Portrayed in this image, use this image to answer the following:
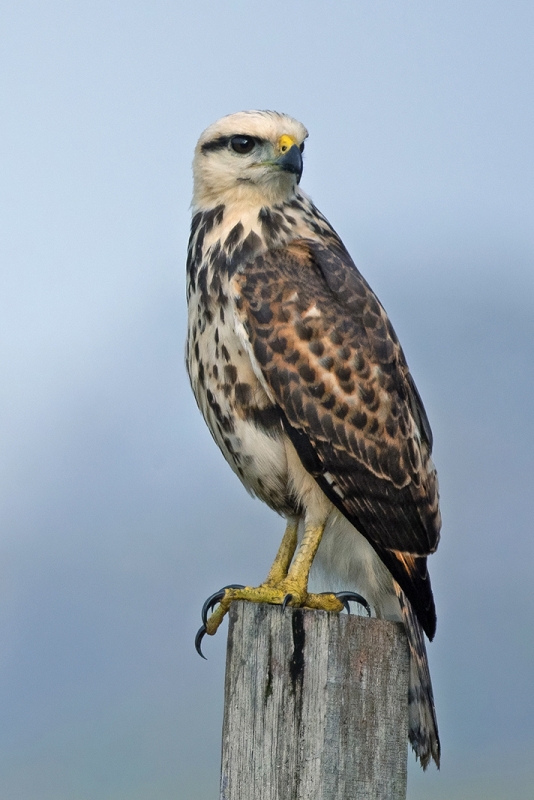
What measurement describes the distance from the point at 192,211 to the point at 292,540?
1.59 m

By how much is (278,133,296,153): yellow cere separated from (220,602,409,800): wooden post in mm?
2082

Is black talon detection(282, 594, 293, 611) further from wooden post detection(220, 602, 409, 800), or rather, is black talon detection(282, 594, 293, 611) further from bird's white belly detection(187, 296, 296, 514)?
bird's white belly detection(187, 296, 296, 514)

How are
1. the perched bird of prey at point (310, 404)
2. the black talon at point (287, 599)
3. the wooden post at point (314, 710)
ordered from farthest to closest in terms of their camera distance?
the perched bird of prey at point (310, 404) < the black talon at point (287, 599) < the wooden post at point (314, 710)

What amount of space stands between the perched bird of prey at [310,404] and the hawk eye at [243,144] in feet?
0.09

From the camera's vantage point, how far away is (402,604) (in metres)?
3.73

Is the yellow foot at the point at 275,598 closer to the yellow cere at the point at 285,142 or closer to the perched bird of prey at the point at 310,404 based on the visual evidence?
the perched bird of prey at the point at 310,404

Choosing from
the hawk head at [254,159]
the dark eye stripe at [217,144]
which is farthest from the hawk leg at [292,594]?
the dark eye stripe at [217,144]

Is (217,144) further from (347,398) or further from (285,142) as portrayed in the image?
(347,398)

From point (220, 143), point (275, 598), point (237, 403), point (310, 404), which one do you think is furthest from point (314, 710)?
point (220, 143)

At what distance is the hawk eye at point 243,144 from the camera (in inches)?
170

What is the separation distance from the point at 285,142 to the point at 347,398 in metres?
1.23

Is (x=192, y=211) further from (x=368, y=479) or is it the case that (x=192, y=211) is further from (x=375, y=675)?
(x=375, y=675)

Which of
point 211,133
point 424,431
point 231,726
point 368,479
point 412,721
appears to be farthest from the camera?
point 211,133

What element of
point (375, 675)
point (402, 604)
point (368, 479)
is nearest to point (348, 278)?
point (368, 479)
